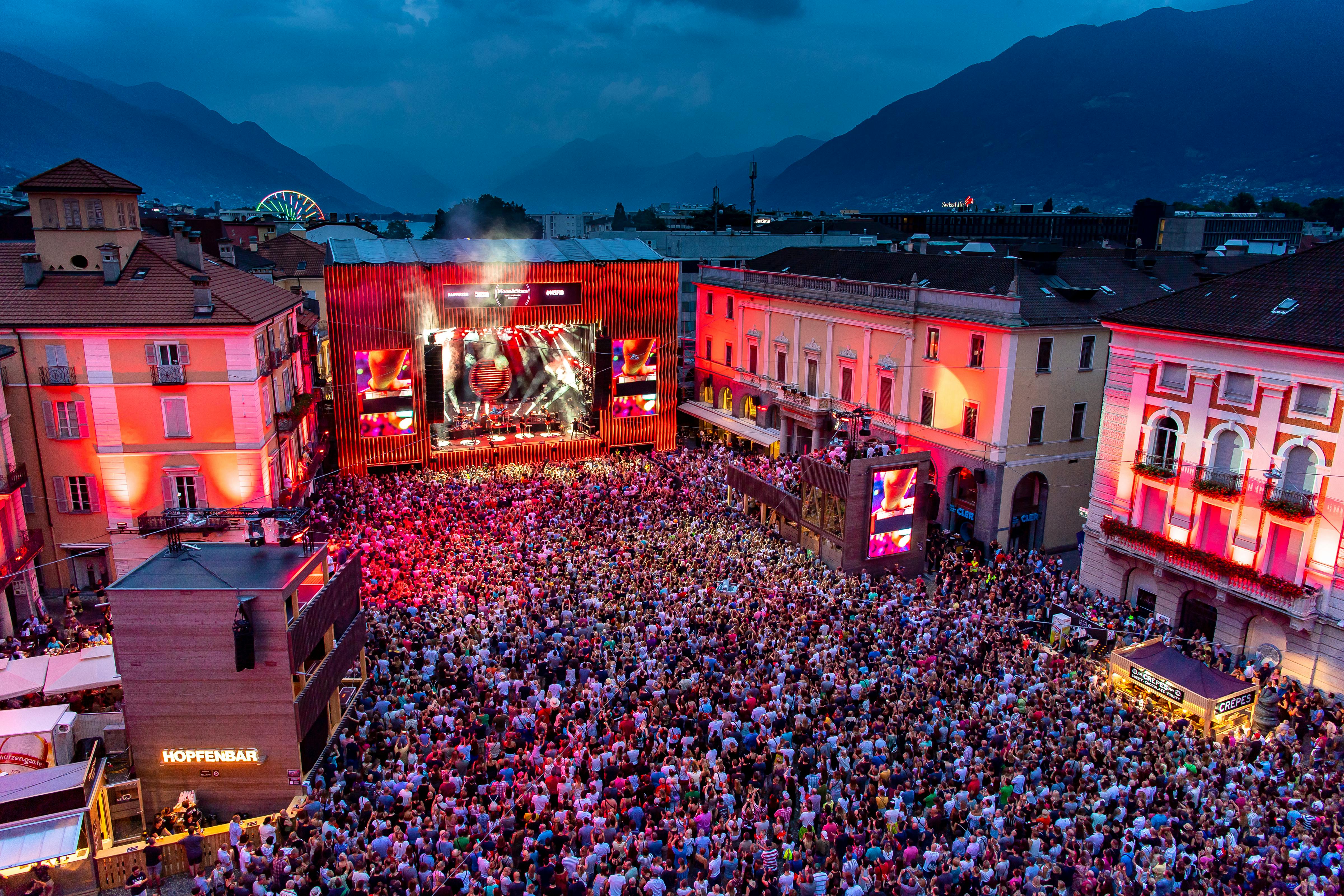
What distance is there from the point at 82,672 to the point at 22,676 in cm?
112


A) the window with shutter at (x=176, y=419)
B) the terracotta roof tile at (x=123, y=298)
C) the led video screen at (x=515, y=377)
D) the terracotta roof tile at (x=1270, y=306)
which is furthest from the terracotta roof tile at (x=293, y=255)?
the terracotta roof tile at (x=1270, y=306)

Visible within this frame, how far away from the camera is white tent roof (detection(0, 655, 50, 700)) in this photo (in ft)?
57.8

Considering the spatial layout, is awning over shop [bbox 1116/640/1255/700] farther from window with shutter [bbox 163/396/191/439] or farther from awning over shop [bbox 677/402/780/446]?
window with shutter [bbox 163/396/191/439]

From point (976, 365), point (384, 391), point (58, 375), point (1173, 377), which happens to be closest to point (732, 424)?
point (976, 365)

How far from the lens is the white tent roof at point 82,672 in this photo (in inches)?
704

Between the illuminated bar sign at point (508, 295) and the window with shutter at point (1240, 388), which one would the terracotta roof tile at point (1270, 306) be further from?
the illuminated bar sign at point (508, 295)

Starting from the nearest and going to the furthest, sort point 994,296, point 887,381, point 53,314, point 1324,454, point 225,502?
point 1324,454, point 53,314, point 225,502, point 994,296, point 887,381

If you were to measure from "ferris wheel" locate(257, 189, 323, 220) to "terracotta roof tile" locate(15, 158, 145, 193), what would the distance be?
193 feet

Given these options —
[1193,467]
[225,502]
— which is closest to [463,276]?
[225,502]

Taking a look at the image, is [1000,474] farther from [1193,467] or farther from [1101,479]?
[1193,467]

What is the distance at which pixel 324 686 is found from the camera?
17.0 metres

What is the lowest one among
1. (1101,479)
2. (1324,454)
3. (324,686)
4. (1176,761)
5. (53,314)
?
(1176,761)

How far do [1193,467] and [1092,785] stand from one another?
11740 millimetres

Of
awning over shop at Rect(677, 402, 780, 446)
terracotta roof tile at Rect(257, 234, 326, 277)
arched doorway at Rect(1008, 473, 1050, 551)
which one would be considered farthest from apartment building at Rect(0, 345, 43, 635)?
arched doorway at Rect(1008, 473, 1050, 551)
